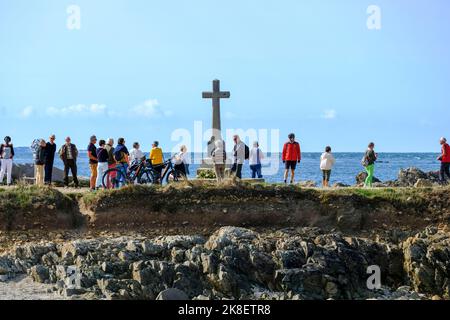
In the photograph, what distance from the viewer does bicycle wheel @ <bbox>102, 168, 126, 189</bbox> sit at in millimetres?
30234

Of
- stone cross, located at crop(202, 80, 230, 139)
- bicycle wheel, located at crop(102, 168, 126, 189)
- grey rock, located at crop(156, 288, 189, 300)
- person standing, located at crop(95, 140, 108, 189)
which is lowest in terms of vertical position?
grey rock, located at crop(156, 288, 189, 300)

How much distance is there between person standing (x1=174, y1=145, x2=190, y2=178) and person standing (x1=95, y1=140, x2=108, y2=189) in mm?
2575

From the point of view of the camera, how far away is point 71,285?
2353cm

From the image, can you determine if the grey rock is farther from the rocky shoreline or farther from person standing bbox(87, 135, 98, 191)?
person standing bbox(87, 135, 98, 191)

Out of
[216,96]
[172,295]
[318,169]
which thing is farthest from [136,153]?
[318,169]

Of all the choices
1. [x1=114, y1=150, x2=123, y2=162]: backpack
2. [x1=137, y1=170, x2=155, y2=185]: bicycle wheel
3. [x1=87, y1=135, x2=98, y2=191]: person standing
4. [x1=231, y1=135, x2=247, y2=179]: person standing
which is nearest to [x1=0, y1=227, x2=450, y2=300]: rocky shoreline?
[x1=114, y1=150, x2=123, y2=162]: backpack

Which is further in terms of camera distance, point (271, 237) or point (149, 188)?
point (149, 188)

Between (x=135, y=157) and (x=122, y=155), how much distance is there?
2.42 ft

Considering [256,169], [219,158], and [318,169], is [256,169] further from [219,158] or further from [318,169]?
[318,169]

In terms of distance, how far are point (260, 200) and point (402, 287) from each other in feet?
22.1

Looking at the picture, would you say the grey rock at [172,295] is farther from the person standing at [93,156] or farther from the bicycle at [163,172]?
the person standing at [93,156]
